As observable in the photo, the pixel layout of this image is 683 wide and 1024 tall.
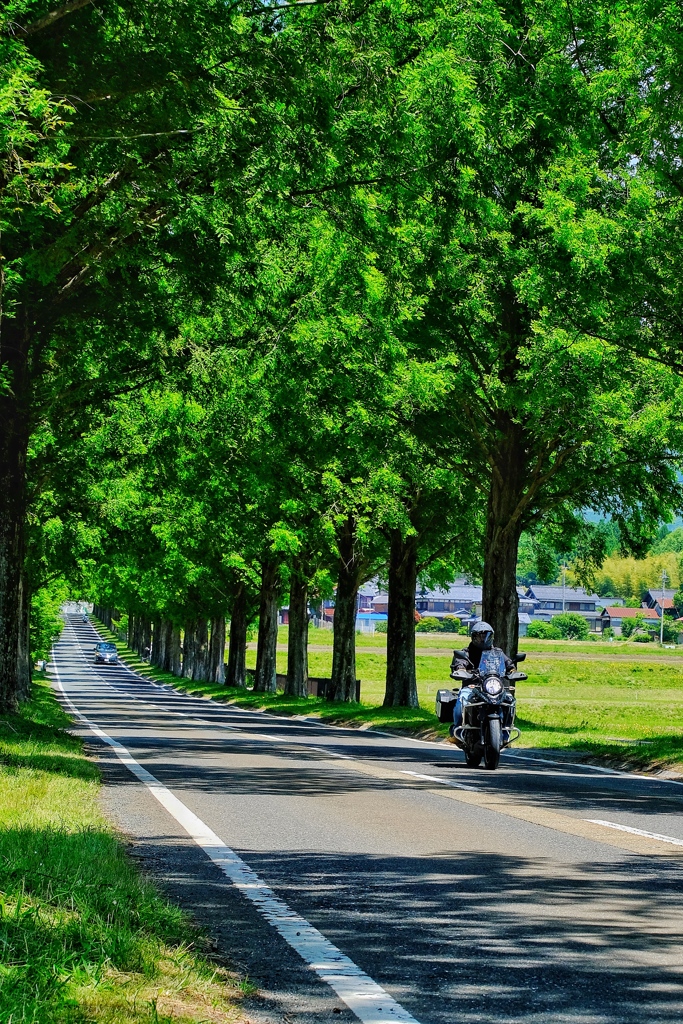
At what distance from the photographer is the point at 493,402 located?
25438mm

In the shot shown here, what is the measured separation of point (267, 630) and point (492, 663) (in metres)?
34.5

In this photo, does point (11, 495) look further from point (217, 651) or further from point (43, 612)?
point (217, 651)

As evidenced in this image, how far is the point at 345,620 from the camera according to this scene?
134ft

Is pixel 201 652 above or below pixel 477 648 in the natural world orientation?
below

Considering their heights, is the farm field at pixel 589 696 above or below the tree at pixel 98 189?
below

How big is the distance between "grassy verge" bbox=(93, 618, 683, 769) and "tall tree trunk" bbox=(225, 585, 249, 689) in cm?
83

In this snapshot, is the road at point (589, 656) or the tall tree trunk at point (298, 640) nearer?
the tall tree trunk at point (298, 640)

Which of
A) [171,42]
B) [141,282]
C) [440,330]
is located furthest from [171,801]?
[440,330]

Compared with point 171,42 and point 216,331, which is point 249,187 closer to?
point 171,42

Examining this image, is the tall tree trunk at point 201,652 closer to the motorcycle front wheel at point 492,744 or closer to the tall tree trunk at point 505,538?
the tall tree trunk at point 505,538

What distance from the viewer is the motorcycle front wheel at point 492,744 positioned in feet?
55.1

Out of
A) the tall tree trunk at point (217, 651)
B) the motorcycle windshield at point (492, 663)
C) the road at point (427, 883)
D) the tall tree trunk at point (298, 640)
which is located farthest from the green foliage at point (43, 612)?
the road at point (427, 883)

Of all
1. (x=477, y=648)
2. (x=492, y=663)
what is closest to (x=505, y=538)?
(x=477, y=648)

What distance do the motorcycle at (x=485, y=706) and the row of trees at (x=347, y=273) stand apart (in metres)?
5.19
